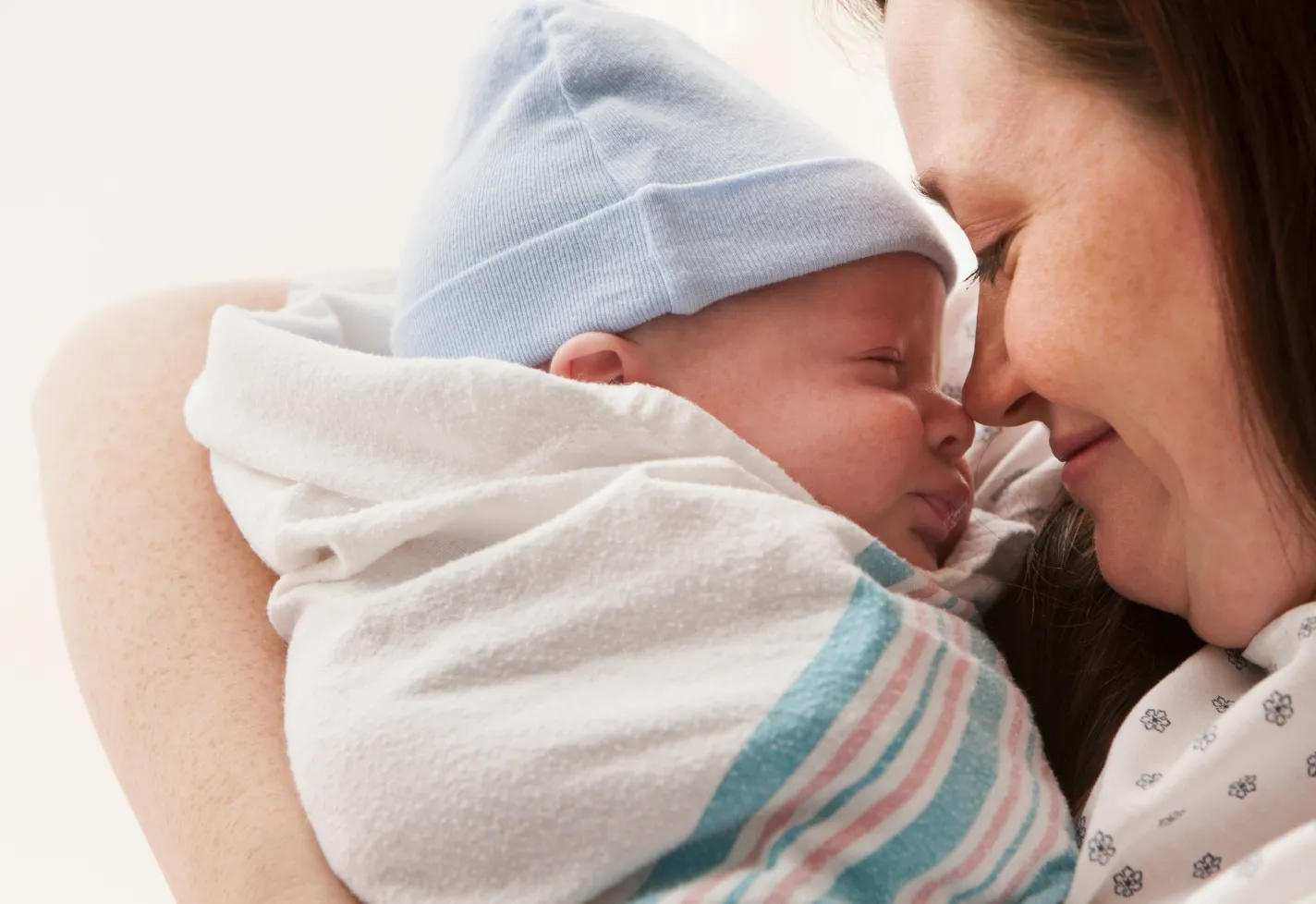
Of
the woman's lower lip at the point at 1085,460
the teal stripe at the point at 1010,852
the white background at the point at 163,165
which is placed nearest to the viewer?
the teal stripe at the point at 1010,852

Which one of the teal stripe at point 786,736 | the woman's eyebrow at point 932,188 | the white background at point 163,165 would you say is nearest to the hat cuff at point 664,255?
the woman's eyebrow at point 932,188

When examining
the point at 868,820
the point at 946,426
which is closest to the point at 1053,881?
the point at 868,820

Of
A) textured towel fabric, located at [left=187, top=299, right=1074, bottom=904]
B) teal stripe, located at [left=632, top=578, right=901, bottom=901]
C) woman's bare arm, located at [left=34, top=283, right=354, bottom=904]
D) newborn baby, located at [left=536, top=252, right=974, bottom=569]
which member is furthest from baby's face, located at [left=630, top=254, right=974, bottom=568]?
woman's bare arm, located at [left=34, top=283, right=354, bottom=904]

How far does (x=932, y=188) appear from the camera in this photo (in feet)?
2.68

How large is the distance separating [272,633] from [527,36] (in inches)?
21.4

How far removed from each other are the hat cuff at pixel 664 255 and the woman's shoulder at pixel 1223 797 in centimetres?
44

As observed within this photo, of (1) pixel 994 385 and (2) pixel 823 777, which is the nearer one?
(2) pixel 823 777

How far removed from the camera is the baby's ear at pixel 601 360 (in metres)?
0.93

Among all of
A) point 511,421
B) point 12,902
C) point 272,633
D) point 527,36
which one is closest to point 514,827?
point 511,421

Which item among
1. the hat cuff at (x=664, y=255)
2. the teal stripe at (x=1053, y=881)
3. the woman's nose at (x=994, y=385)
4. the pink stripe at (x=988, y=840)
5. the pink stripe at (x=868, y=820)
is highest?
the hat cuff at (x=664, y=255)

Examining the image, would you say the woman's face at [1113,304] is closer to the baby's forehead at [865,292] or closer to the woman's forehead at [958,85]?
the woman's forehead at [958,85]

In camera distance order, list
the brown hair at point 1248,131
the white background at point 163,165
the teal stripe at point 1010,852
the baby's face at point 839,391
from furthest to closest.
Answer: the white background at point 163,165
the baby's face at point 839,391
the teal stripe at point 1010,852
the brown hair at point 1248,131

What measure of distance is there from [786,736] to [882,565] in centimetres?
19

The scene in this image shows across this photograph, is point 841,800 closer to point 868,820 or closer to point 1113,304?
point 868,820
